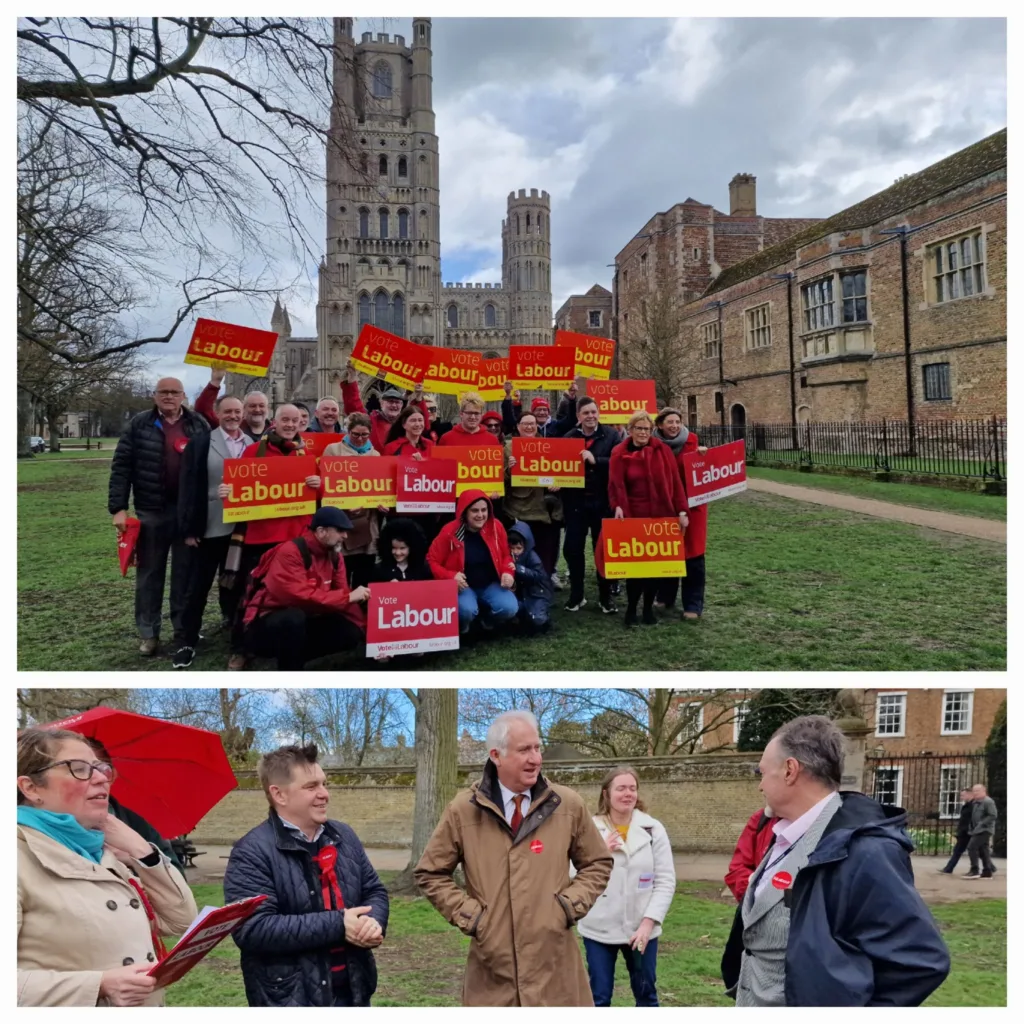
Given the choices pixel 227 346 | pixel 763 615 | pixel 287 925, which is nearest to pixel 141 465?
pixel 227 346

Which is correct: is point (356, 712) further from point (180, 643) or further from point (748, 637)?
point (748, 637)

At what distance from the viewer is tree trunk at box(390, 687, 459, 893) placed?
341 inches

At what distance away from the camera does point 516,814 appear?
3697 mm

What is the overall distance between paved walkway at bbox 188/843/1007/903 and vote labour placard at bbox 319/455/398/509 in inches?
203

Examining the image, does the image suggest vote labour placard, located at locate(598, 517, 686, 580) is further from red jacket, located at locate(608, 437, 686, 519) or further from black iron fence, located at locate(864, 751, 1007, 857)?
black iron fence, located at locate(864, 751, 1007, 857)

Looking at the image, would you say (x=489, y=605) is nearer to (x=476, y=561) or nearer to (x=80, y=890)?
(x=476, y=561)

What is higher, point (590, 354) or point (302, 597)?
point (590, 354)

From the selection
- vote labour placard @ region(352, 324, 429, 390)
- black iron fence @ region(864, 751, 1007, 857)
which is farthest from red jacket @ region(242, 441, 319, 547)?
black iron fence @ region(864, 751, 1007, 857)

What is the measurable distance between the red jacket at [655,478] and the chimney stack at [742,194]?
31352mm

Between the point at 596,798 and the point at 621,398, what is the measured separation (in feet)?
19.2

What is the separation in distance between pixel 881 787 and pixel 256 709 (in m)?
10.7

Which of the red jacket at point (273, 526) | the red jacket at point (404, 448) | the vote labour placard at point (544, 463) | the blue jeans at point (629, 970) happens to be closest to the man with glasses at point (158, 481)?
the red jacket at point (273, 526)

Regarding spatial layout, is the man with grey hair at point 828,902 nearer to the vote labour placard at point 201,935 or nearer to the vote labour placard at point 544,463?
the vote labour placard at point 201,935

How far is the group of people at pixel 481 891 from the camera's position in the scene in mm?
2797
